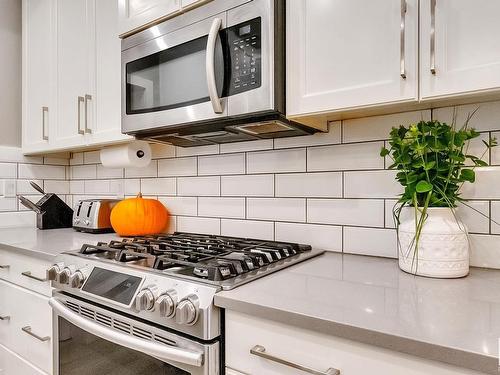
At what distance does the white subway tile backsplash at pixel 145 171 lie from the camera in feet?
5.93

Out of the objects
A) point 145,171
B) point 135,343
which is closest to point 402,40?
point 135,343

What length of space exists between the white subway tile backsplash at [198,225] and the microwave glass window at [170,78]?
0.57 m

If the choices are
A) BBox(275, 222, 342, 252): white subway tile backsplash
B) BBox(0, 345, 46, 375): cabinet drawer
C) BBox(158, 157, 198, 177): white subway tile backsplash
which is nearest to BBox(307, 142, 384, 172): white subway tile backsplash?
BBox(275, 222, 342, 252): white subway tile backsplash

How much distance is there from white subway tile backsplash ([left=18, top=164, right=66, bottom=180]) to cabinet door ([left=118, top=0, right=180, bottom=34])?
4.07 ft

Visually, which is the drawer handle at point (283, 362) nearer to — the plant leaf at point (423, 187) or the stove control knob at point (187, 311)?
the stove control knob at point (187, 311)

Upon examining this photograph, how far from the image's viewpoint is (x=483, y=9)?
78cm

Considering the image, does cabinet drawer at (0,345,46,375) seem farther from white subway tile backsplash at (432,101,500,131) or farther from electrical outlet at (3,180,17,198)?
white subway tile backsplash at (432,101,500,131)

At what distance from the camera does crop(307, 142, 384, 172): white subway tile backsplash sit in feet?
3.85

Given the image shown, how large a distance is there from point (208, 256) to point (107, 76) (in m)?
1.05

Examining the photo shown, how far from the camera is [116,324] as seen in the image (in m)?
0.96

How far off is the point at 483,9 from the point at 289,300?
0.80 m

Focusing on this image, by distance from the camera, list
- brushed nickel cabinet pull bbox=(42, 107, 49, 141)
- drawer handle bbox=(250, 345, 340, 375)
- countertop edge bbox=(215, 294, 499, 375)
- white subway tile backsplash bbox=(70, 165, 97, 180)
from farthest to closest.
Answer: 1. white subway tile backsplash bbox=(70, 165, 97, 180)
2. brushed nickel cabinet pull bbox=(42, 107, 49, 141)
3. drawer handle bbox=(250, 345, 340, 375)
4. countertop edge bbox=(215, 294, 499, 375)

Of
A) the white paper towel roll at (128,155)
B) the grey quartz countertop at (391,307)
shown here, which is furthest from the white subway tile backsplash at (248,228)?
the white paper towel roll at (128,155)

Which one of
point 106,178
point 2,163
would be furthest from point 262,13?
point 2,163
